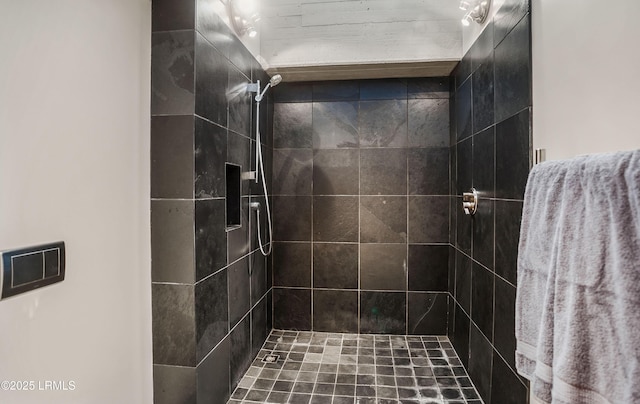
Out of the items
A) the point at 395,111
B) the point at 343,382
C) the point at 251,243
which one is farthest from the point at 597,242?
the point at 395,111

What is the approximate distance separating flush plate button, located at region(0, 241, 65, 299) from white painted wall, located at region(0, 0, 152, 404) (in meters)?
0.03

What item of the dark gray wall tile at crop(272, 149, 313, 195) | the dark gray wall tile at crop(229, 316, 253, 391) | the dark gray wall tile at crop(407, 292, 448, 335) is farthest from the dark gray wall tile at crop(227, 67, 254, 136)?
the dark gray wall tile at crop(407, 292, 448, 335)

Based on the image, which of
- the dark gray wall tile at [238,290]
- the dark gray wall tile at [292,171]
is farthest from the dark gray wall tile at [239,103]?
the dark gray wall tile at [238,290]

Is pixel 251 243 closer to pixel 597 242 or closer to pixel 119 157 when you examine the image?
pixel 119 157

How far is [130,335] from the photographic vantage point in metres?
1.30

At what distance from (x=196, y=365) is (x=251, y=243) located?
87cm

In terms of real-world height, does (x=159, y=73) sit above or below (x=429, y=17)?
below

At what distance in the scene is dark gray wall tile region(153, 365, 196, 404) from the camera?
1387 mm

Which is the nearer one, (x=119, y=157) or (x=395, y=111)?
(x=119, y=157)

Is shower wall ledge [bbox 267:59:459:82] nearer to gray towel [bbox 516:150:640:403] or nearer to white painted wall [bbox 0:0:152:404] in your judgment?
white painted wall [bbox 0:0:152:404]

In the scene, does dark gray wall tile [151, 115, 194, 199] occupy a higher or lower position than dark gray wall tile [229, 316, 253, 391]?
higher

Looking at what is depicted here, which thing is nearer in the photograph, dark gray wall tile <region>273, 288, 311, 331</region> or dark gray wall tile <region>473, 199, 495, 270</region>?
dark gray wall tile <region>473, 199, 495, 270</region>

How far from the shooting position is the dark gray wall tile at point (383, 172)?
2510 mm

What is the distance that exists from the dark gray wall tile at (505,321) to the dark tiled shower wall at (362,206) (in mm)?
969
